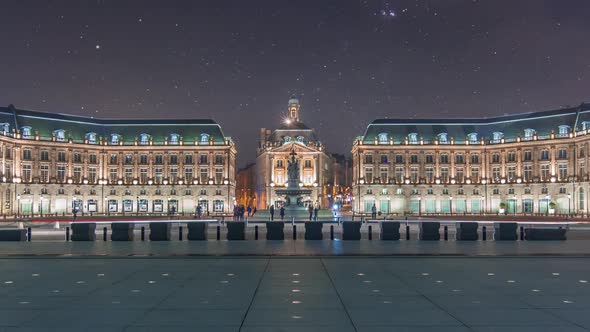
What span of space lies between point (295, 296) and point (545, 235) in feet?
83.5

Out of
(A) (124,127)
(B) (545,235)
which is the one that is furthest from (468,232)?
(A) (124,127)

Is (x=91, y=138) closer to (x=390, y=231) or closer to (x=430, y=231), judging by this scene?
(x=390, y=231)

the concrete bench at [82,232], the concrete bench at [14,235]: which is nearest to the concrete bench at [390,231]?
the concrete bench at [82,232]

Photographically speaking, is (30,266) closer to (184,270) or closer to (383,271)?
(184,270)

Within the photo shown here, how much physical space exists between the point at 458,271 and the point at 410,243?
12630 mm

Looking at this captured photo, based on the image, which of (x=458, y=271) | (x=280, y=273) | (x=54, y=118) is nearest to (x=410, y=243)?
(x=458, y=271)

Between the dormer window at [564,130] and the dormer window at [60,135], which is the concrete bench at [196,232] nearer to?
the dormer window at [60,135]

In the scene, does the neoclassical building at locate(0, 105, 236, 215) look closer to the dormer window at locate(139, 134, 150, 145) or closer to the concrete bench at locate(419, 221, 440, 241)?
the dormer window at locate(139, 134, 150, 145)

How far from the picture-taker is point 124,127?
5261 inches

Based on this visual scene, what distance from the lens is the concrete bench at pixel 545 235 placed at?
3622cm

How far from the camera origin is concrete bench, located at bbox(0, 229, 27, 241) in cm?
3606

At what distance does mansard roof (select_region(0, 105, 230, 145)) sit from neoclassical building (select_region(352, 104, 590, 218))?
36.1 m

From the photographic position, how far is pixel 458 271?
70.2 feet

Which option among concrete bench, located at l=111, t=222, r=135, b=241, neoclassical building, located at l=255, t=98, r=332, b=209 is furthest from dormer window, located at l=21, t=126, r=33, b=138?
concrete bench, located at l=111, t=222, r=135, b=241
